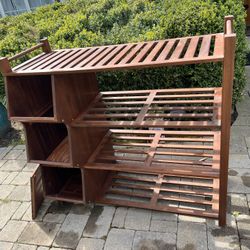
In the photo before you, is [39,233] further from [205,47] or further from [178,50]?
[205,47]

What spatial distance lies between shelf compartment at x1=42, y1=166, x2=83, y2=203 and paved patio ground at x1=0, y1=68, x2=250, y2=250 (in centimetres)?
13

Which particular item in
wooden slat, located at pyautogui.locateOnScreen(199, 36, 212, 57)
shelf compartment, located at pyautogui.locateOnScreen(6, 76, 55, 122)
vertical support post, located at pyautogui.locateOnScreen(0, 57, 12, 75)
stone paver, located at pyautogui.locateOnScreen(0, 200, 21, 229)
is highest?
vertical support post, located at pyautogui.locateOnScreen(0, 57, 12, 75)

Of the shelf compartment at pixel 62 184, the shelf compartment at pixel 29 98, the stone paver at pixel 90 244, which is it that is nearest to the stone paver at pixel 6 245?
the shelf compartment at pixel 62 184

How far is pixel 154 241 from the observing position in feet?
7.87

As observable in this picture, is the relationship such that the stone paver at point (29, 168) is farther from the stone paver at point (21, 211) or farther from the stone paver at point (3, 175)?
the stone paver at point (21, 211)

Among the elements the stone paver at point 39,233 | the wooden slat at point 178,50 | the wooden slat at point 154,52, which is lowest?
the stone paver at point 39,233

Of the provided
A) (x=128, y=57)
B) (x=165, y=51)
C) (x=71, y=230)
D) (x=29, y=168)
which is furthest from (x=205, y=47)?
(x=29, y=168)

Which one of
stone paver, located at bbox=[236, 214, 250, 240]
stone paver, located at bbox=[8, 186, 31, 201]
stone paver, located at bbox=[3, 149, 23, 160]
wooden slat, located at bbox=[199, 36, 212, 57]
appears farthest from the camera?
stone paver, located at bbox=[3, 149, 23, 160]

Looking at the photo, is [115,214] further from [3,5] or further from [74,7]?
[3,5]

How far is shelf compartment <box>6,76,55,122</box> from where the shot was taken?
2305mm

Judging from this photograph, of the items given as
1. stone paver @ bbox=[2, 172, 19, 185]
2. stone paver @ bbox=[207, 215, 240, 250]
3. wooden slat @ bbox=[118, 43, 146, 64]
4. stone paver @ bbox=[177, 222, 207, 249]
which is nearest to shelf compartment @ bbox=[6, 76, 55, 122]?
wooden slat @ bbox=[118, 43, 146, 64]

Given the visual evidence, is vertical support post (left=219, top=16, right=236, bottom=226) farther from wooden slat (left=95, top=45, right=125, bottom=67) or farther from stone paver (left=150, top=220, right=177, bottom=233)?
wooden slat (left=95, top=45, right=125, bottom=67)

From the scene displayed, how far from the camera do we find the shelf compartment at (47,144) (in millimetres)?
2545

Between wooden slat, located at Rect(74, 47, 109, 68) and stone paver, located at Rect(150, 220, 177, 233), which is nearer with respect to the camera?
wooden slat, located at Rect(74, 47, 109, 68)
